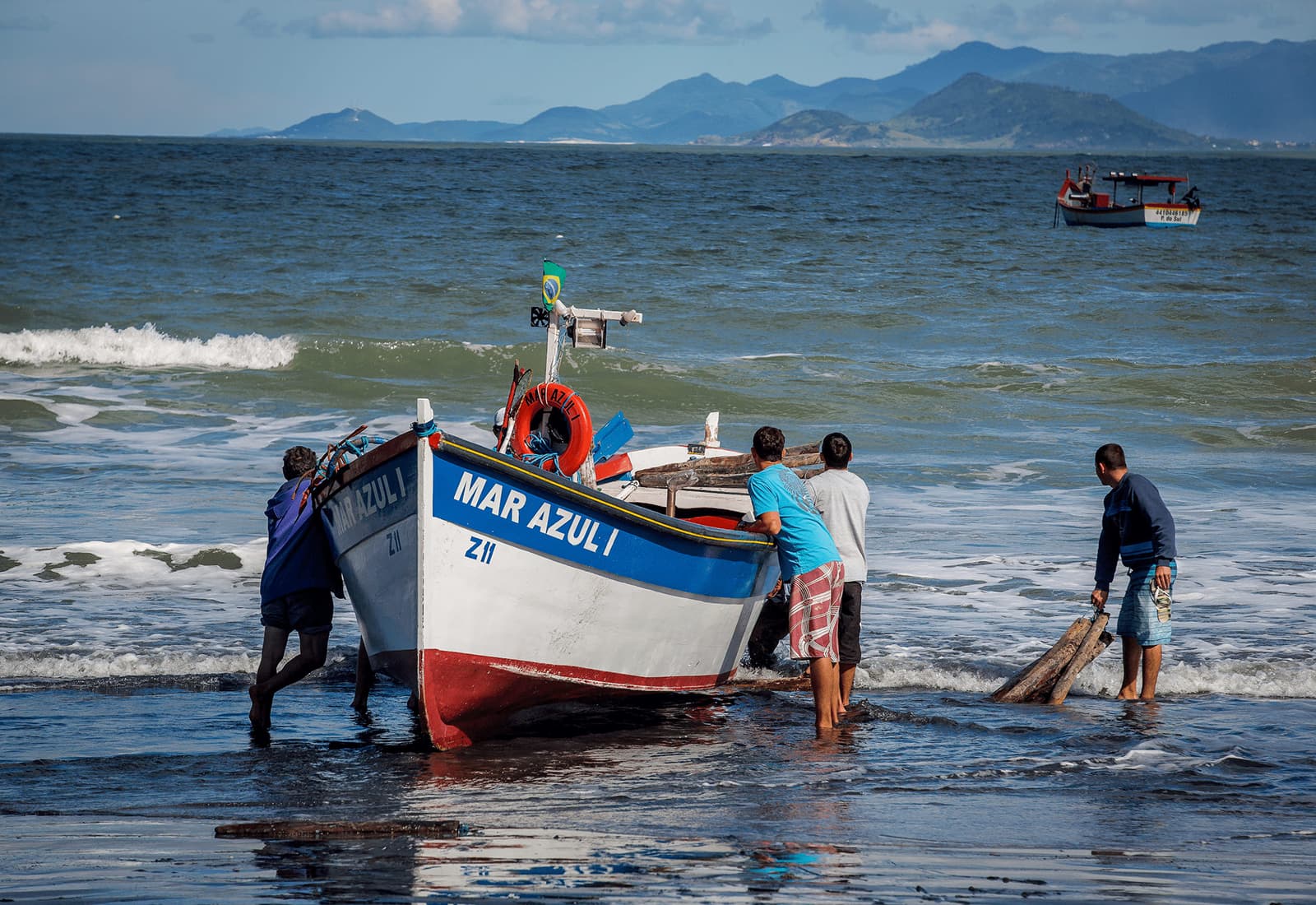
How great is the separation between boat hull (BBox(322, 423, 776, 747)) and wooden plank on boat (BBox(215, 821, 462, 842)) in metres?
1.27

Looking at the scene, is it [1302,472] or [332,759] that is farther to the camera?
[1302,472]

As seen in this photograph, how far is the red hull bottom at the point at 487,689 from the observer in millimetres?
6801

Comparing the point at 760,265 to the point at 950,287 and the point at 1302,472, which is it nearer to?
the point at 950,287

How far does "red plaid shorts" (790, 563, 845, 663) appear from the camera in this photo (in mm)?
7090

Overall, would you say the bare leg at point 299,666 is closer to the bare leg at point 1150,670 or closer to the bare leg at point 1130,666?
the bare leg at point 1130,666

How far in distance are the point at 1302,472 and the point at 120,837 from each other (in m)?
14.3

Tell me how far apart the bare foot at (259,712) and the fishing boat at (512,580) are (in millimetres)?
600

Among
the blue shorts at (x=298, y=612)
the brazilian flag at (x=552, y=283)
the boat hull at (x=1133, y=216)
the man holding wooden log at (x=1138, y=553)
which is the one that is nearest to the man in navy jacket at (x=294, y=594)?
the blue shorts at (x=298, y=612)

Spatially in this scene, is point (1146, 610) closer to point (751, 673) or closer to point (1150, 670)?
point (1150, 670)

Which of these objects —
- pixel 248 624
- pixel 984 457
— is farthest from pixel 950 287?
pixel 248 624

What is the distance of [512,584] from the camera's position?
681 centimetres

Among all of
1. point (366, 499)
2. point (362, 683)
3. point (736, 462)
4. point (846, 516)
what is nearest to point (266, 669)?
point (362, 683)

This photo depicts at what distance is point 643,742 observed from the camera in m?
7.30

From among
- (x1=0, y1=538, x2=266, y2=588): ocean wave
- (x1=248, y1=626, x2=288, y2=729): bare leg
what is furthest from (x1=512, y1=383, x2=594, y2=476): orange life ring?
(x1=0, y1=538, x2=266, y2=588): ocean wave
